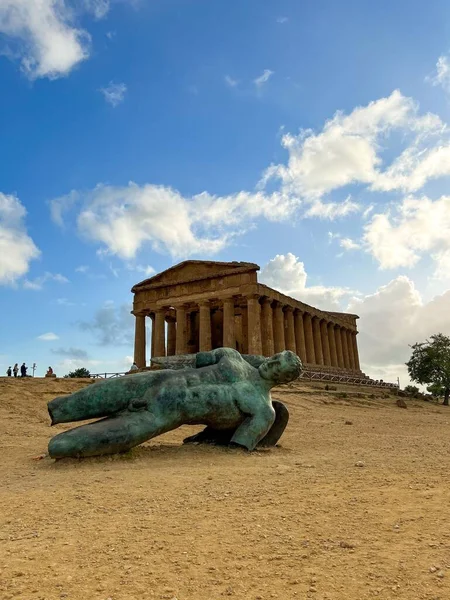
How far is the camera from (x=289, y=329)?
44.9 meters

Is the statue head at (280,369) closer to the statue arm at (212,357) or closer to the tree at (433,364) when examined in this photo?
the statue arm at (212,357)

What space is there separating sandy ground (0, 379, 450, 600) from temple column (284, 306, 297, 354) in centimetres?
3671

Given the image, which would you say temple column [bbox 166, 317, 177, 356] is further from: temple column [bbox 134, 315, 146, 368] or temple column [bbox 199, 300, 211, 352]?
temple column [bbox 199, 300, 211, 352]

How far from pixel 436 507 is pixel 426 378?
3776 cm

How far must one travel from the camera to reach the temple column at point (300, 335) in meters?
45.2

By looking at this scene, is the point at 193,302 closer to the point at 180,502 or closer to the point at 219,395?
the point at 219,395

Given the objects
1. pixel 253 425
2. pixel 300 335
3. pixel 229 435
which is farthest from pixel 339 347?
pixel 253 425

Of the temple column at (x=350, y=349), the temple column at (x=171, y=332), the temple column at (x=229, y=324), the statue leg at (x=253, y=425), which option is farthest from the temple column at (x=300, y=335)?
the statue leg at (x=253, y=425)

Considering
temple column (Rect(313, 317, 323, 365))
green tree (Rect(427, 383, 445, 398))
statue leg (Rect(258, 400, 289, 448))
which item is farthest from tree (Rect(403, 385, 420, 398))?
statue leg (Rect(258, 400, 289, 448))

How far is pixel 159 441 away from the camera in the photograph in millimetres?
9742

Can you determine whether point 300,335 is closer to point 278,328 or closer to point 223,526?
point 278,328

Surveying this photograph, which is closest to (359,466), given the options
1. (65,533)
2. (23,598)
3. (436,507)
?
(436,507)

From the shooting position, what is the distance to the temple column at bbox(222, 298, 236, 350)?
1554 inches

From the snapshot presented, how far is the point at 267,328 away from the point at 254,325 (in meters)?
2.56
